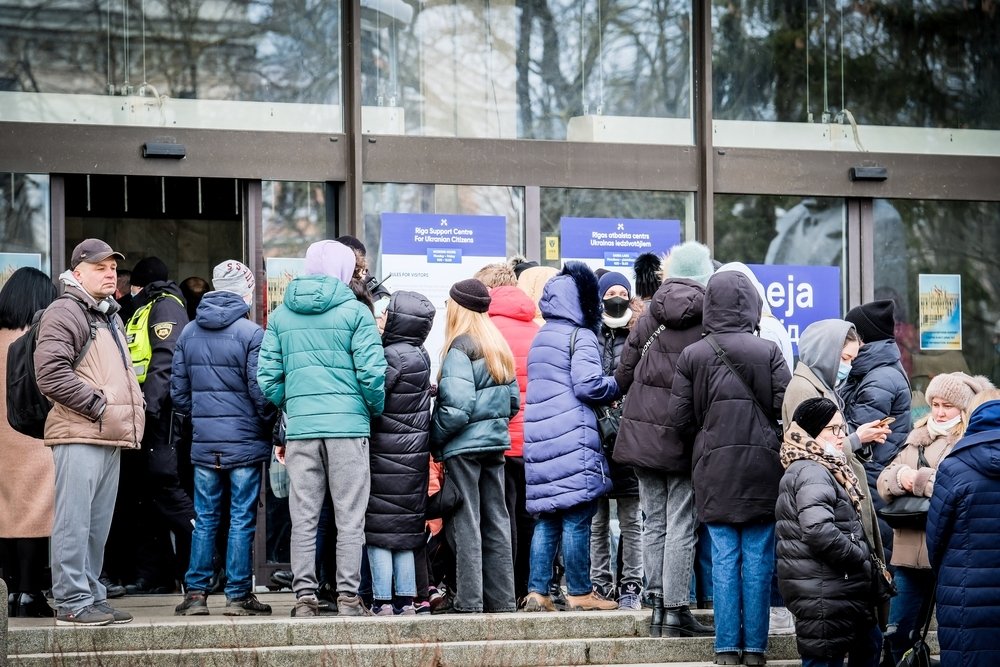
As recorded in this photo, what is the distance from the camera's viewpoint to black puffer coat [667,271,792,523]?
8234 millimetres

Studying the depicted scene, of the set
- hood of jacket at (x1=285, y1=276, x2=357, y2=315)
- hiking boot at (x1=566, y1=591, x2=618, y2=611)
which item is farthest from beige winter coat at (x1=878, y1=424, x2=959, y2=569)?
Answer: hood of jacket at (x1=285, y1=276, x2=357, y2=315)

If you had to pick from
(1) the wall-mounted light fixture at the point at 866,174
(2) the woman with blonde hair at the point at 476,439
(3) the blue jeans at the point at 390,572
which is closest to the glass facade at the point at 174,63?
(2) the woman with blonde hair at the point at 476,439

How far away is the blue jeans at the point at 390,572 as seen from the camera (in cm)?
878

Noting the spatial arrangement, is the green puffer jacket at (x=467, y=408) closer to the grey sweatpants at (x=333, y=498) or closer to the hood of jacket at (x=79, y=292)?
the grey sweatpants at (x=333, y=498)

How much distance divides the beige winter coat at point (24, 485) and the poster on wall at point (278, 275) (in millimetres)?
2663

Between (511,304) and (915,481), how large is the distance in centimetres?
266

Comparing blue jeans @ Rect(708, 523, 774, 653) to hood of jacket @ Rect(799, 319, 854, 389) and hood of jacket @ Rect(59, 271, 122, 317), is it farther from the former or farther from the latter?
hood of jacket @ Rect(59, 271, 122, 317)

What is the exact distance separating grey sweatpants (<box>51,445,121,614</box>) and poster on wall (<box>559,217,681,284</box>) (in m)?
4.76

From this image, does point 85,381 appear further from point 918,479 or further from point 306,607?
point 918,479

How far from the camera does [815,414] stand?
777 cm

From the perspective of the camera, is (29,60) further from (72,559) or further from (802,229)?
(802,229)

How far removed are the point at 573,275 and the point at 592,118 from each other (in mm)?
3269

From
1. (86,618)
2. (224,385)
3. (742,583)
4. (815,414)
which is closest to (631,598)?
(742,583)

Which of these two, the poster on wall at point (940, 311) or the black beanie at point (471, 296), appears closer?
the black beanie at point (471, 296)
